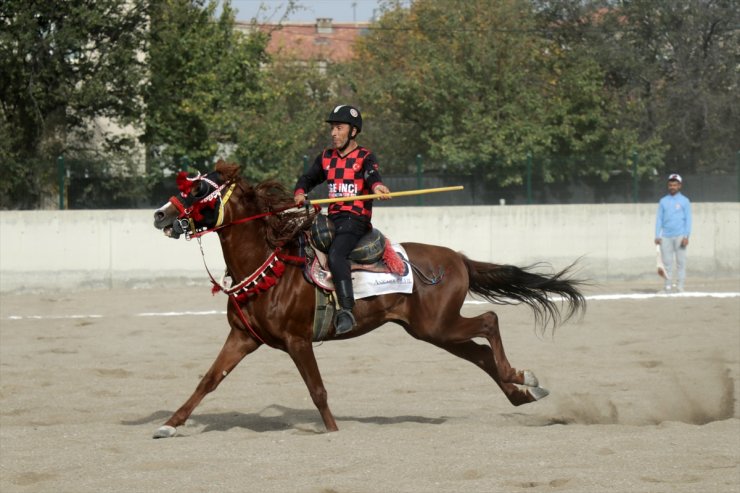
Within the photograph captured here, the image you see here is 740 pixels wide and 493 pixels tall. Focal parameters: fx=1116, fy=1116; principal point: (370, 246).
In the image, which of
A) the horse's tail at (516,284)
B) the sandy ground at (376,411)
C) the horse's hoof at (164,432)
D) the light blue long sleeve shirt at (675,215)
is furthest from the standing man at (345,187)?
the light blue long sleeve shirt at (675,215)

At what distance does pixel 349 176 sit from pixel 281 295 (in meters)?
0.96

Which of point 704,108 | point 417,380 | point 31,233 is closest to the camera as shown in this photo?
point 417,380

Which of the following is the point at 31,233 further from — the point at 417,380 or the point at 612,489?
the point at 612,489

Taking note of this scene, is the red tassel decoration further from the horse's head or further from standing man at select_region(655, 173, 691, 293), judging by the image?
standing man at select_region(655, 173, 691, 293)

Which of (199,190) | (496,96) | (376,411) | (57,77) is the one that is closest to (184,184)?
(199,190)

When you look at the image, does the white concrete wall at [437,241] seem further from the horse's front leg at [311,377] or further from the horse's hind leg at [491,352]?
the horse's front leg at [311,377]

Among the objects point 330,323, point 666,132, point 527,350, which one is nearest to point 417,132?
point 666,132

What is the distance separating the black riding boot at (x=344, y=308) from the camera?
7.74m

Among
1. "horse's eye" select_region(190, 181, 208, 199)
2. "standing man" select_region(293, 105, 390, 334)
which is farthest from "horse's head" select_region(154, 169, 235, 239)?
"standing man" select_region(293, 105, 390, 334)

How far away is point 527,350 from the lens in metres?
11.8

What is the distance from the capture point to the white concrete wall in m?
17.0

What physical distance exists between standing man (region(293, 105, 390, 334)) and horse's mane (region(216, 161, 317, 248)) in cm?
16

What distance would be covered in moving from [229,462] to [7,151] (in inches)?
604

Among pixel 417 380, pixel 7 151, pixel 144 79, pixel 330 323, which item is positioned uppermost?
pixel 144 79
